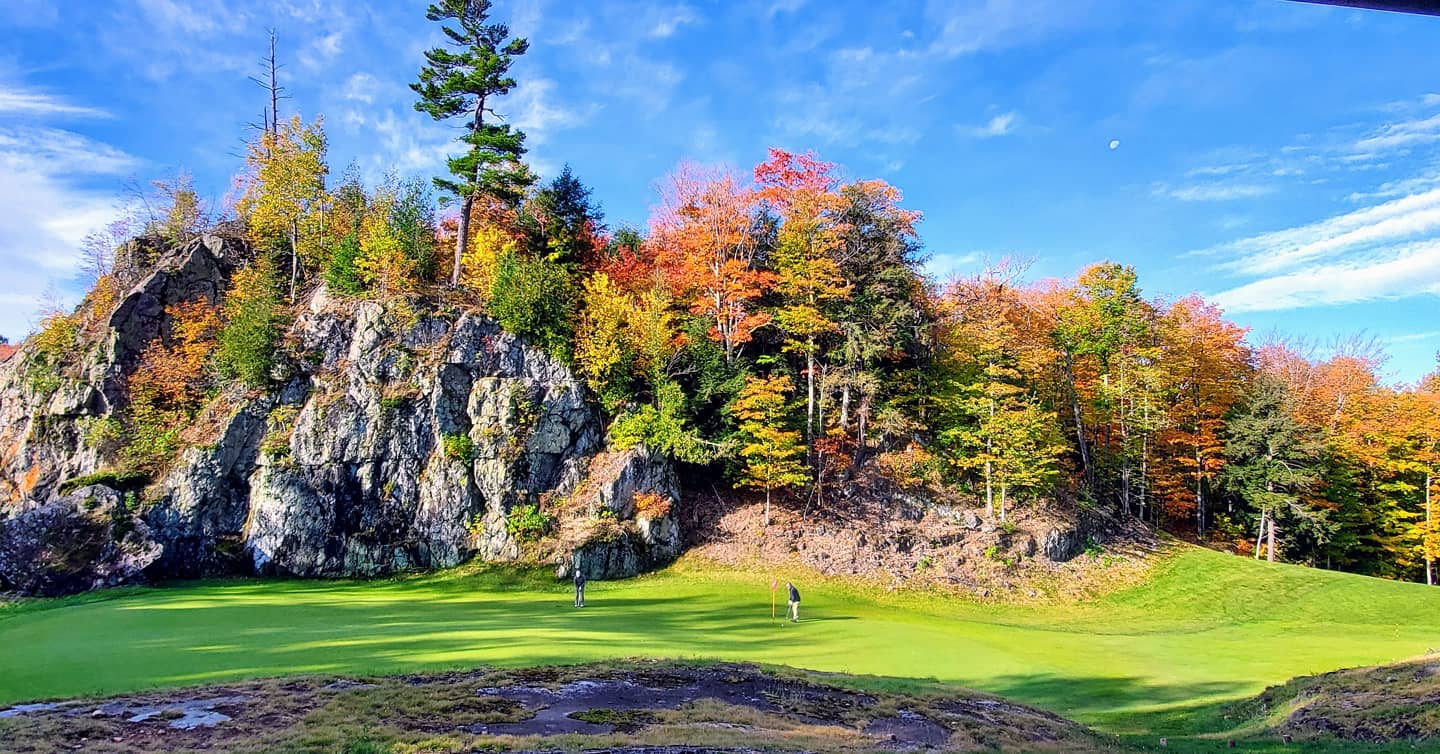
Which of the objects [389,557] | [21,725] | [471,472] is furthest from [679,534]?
[21,725]

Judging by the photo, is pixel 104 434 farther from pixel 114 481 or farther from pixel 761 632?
pixel 761 632

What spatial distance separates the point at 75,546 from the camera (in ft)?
77.7

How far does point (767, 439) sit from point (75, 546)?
25755 mm

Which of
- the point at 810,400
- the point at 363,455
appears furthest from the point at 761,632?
the point at 363,455

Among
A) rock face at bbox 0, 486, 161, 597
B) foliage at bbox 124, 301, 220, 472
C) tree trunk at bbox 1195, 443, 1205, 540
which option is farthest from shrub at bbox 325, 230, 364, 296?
tree trunk at bbox 1195, 443, 1205, 540

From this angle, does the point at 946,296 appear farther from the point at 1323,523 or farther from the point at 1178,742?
the point at 1178,742

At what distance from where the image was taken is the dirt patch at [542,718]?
8180 millimetres

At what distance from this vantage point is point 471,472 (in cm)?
2877

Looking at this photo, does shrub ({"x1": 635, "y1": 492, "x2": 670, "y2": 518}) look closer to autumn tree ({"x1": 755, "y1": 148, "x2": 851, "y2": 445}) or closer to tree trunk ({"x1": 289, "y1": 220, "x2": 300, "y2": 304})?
autumn tree ({"x1": 755, "y1": 148, "x2": 851, "y2": 445})

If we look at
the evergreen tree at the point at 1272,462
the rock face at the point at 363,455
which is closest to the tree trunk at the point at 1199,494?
the evergreen tree at the point at 1272,462

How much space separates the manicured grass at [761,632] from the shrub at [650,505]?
250 centimetres

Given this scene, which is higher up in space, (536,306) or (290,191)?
(290,191)

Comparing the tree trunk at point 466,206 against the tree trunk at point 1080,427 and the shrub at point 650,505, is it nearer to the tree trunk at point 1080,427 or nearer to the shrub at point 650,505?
the shrub at point 650,505

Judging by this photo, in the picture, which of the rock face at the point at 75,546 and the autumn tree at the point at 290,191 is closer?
the rock face at the point at 75,546
